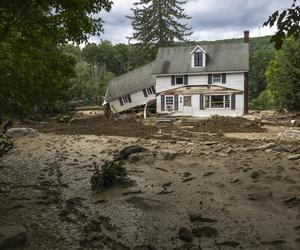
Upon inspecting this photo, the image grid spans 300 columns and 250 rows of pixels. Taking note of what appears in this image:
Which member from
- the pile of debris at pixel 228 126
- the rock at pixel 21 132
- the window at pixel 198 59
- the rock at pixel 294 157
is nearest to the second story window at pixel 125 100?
the window at pixel 198 59

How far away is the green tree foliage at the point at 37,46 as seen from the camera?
33.4 ft

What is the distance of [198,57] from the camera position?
138 ft

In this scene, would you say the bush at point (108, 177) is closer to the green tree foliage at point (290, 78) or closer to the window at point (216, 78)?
the window at point (216, 78)

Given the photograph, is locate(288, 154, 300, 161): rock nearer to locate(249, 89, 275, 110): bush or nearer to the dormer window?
the dormer window

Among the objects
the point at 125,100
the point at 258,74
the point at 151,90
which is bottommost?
the point at 125,100

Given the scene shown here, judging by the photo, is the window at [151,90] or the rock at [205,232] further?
the window at [151,90]

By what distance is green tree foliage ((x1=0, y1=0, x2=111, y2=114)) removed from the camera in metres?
10.2

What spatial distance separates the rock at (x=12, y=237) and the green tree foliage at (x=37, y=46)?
13.5 ft

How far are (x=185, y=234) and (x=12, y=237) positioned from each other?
10.9 feet

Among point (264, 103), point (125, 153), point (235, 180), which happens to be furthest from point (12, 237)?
point (264, 103)

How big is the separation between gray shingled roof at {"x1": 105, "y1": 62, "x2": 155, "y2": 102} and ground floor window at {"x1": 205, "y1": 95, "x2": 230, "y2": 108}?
269 inches

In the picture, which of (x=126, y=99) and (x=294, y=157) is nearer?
(x=294, y=157)

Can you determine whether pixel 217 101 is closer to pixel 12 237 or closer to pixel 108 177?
pixel 108 177

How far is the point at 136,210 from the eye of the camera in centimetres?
1021
